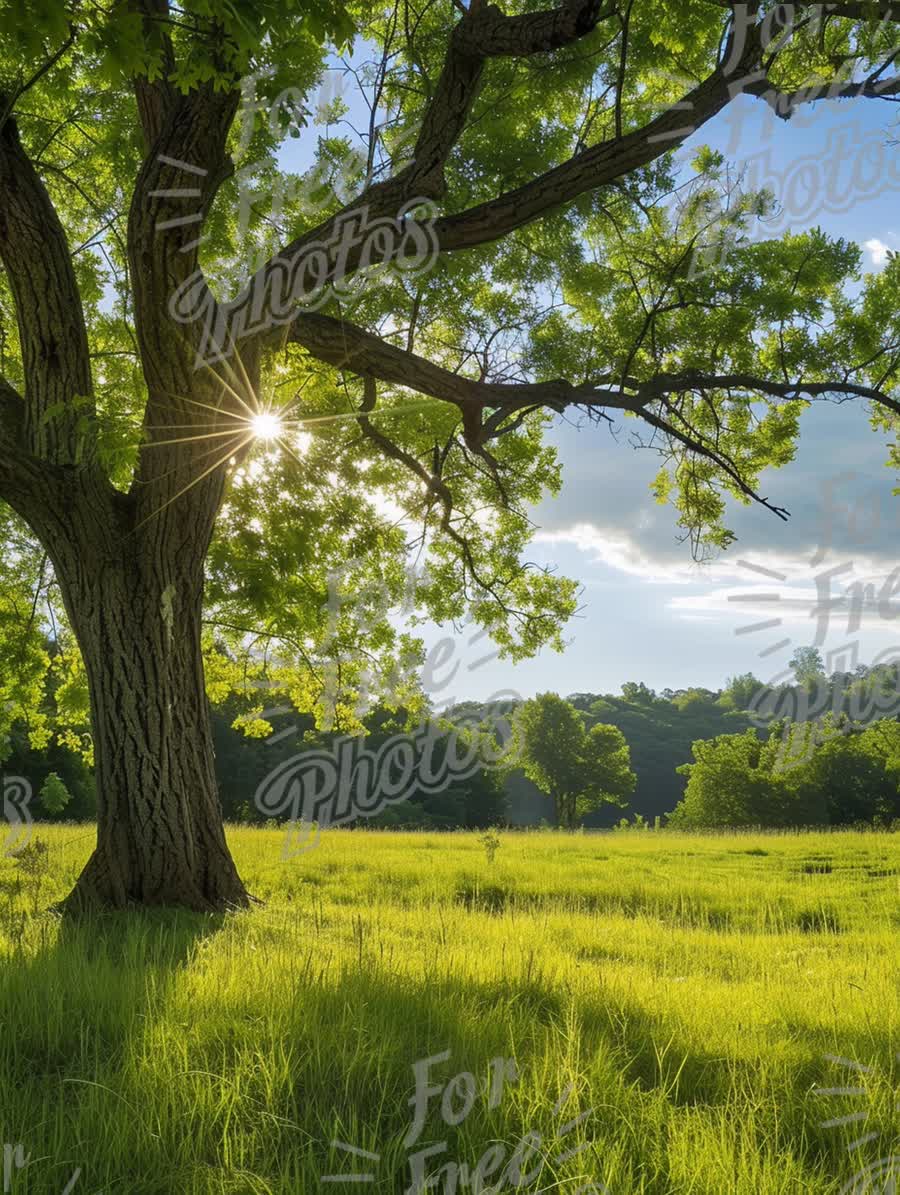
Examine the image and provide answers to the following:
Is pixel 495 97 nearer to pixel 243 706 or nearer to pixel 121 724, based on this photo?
pixel 121 724

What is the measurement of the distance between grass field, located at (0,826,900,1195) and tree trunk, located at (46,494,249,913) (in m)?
1.25

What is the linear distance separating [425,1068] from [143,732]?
4789mm

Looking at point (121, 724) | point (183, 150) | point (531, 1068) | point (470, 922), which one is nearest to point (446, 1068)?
point (531, 1068)

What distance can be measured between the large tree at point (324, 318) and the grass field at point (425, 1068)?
3.16 meters

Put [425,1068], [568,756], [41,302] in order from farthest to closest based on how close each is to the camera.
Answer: [568,756], [41,302], [425,1068]

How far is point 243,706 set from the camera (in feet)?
49.0

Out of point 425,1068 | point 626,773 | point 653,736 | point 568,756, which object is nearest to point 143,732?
point 425,1068

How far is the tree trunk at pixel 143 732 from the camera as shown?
6.79m

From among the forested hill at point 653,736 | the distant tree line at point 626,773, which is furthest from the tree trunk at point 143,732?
the forested hill at point 653,736

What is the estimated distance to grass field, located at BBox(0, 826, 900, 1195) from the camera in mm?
2291

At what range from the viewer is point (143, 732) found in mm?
6797

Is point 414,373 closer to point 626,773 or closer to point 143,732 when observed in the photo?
point 143,732

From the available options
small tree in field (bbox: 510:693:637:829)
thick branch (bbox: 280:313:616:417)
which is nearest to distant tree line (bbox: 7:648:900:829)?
small tree in field (bbox: 510:693:637:829)

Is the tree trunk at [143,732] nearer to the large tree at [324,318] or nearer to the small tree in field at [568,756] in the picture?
the large tree at [324,318]
